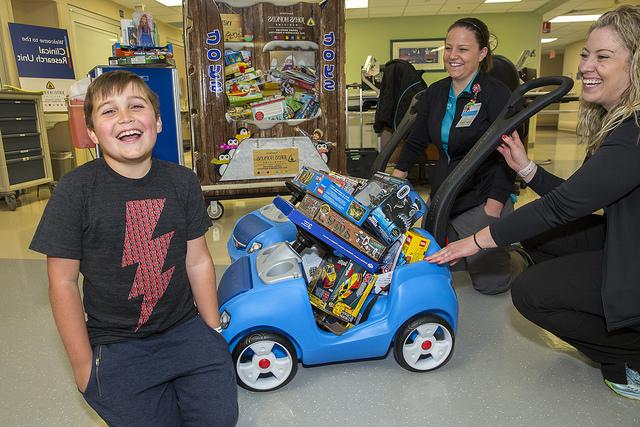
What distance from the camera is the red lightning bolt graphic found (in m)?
1.07

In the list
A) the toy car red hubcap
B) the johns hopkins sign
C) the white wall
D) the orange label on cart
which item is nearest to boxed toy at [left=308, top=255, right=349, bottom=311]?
the toy car red hubcap

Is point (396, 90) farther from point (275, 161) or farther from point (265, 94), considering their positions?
point (275, 161)

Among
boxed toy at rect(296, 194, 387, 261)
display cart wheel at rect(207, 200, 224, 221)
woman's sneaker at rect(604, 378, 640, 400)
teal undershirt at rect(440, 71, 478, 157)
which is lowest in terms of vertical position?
woman's sneaker at rect(604, 378, 640, 400)

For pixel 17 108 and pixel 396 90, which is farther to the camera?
pixel 396 90

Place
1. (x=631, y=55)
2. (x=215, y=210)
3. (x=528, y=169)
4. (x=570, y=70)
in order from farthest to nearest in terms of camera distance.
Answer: (x=570, y=70), (x=215, y=210), (x=528, y=169), (x=631, y=55)

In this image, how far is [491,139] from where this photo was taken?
4.71 feet

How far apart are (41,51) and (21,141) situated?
180 centimetres

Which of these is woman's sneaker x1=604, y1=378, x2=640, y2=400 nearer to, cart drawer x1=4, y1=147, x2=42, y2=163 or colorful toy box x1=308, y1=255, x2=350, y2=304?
colorful toy box x1=308, y1=255, x2=350, y2=304

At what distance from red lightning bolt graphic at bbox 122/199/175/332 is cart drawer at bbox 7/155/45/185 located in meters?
3.77

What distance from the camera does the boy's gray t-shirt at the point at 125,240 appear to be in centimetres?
99

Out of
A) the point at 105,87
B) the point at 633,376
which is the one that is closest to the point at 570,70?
the point at 633,376

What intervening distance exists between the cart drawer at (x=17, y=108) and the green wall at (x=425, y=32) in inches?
271

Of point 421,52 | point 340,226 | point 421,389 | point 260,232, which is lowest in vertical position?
point 421,389

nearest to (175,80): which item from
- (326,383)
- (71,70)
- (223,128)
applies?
(223,128)
